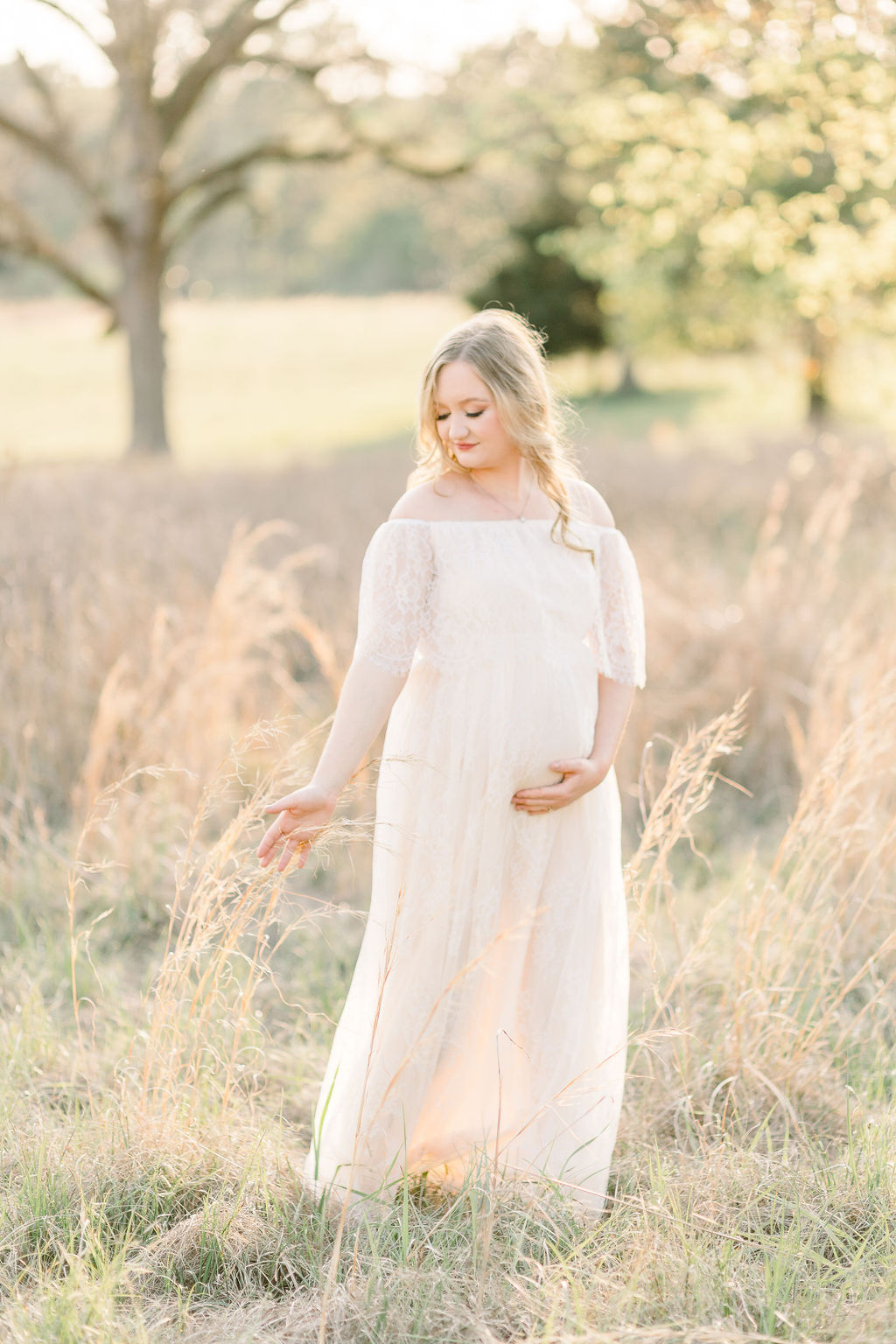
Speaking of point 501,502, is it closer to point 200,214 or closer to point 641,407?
point 200,214

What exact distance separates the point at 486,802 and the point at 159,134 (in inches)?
488

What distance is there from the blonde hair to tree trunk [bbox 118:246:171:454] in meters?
11.8

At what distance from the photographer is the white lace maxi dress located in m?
2.10

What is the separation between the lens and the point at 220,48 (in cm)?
1202

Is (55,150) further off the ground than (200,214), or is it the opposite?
(55,150)

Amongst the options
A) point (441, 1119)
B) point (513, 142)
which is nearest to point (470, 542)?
point (441, 1119)

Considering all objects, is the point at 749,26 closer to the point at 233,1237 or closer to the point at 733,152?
the point at 733,152

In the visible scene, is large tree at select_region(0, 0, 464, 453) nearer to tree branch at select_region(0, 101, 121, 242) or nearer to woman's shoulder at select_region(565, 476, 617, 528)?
tree branch at select_region(0, 101, 121, 242)

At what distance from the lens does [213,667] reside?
377 centimetres

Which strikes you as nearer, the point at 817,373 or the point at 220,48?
the point at 220,48

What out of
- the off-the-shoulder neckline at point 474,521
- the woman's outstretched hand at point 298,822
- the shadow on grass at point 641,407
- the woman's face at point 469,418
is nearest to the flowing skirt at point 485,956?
the woman's outstretched hand at point 298,822

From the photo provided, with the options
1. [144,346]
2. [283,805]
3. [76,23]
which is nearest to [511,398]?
[283,805]

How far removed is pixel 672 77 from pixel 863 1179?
33.2 feet

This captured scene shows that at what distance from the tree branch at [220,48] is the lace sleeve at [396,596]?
38.4ft
